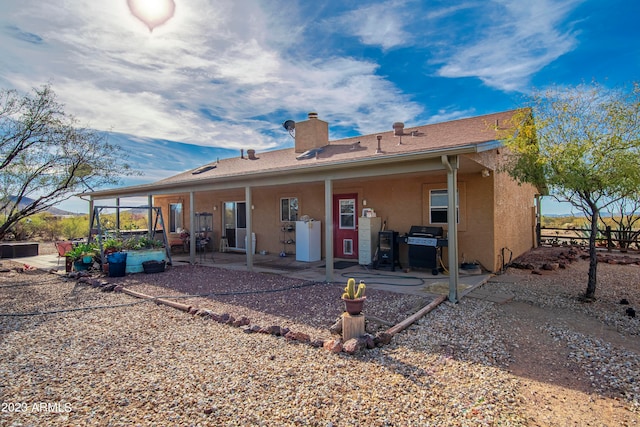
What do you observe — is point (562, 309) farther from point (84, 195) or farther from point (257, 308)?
point (84, 195)

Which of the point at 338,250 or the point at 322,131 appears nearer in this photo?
the point at 338,250

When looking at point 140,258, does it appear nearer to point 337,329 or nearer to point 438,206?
point 337,329

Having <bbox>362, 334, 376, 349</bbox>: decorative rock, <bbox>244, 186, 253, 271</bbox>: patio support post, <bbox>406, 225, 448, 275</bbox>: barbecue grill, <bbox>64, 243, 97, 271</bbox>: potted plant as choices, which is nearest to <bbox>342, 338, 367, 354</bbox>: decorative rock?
<bbox>362, 334, 376, 349</bbox>: decorative rock

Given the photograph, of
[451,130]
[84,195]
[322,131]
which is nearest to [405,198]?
[451,130]

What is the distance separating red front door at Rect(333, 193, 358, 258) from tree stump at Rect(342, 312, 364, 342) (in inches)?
246

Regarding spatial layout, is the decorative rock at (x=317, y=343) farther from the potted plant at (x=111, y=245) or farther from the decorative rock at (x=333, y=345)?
the potted plant at (x=111, y=245)

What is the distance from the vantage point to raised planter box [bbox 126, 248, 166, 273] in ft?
28.9

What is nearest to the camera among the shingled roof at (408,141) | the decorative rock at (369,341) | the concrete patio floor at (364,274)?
the decorative rock at (369,341)

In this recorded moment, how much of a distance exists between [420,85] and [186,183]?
906 centimetres

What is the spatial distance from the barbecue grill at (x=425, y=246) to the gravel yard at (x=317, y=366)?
2.04m

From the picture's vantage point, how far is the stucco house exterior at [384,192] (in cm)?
648

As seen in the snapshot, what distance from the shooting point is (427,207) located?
28.5 feet

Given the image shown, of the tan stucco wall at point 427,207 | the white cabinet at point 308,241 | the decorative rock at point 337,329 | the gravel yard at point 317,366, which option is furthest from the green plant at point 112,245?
the decorative rock at point 337,329

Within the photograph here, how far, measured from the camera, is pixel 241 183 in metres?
9.02
